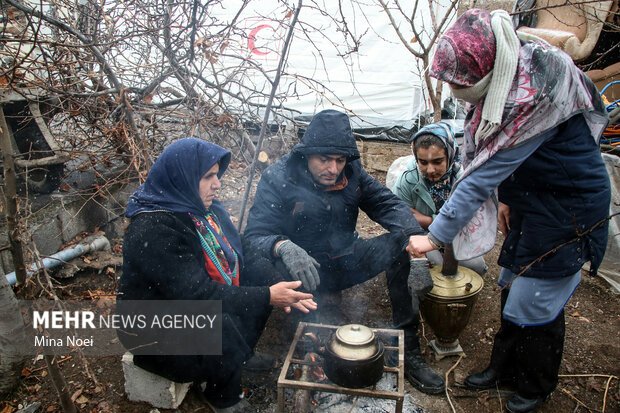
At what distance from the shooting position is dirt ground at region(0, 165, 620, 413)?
3.09 meters

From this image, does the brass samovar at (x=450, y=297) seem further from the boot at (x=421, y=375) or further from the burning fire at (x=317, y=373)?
the burning fire at (x=317, y=373)

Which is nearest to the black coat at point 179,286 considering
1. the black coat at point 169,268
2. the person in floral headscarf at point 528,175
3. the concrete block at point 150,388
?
the black coat at point 169,268

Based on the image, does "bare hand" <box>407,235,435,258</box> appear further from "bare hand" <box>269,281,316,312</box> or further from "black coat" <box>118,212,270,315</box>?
"black coat" <box>118,212,270,315</box>

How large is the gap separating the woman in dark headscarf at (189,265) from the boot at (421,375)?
1206mm

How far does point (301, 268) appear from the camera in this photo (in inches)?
124

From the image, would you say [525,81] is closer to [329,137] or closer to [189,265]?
[329,137]

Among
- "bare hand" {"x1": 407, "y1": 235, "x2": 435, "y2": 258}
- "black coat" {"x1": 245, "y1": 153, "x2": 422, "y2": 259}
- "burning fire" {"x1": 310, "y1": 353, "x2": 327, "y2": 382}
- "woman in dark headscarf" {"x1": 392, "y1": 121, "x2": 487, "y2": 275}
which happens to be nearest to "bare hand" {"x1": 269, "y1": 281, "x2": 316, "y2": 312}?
"burning fire" {"x1": 310, "y1": 353, "x2": 327, "y2": 382}

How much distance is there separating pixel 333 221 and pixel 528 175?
182 cm

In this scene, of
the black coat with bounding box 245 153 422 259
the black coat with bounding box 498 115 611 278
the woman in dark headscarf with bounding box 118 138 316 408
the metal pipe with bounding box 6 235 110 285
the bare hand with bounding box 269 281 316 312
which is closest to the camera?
the black coat with bounding box 498 115 611 278

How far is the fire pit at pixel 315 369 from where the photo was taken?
8.05ft

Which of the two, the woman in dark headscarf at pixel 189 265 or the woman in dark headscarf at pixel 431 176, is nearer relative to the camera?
the woman in dark headscarf at pixel 189 265

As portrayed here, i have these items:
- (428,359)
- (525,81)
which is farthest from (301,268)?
(525,81)

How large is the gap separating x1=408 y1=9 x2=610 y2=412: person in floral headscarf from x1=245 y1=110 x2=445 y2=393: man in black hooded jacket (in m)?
0.82

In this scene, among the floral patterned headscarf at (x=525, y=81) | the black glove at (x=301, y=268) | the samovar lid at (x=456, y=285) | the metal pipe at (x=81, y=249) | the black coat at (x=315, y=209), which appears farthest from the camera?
the metal pipe at (x=81, y=249)
